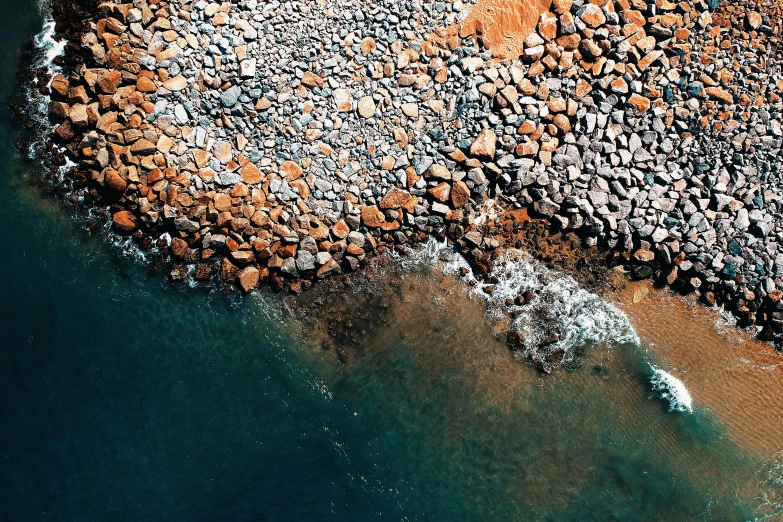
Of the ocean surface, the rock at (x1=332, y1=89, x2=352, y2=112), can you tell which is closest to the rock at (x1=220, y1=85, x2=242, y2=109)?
the rock at (x1=332, y1=89, x2=352, y2=112)

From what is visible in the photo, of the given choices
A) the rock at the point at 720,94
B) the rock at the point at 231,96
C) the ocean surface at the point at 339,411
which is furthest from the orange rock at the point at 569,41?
the rock at the point at 231,96

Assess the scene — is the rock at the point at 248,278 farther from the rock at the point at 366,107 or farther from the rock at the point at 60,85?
the rock at the point at 60,85

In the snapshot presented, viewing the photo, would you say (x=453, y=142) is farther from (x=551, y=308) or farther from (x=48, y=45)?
(x=48, y=45)

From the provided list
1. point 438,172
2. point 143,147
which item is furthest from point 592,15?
point 143,147

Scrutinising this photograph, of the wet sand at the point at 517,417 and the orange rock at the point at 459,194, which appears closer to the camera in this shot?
the wet sand at the point at 517,417

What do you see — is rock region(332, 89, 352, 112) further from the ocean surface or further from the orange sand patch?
the ocean surface

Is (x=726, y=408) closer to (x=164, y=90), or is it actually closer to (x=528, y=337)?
(x=528, y=337)

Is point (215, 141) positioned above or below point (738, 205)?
below

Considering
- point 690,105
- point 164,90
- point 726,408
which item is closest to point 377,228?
point 164,90
